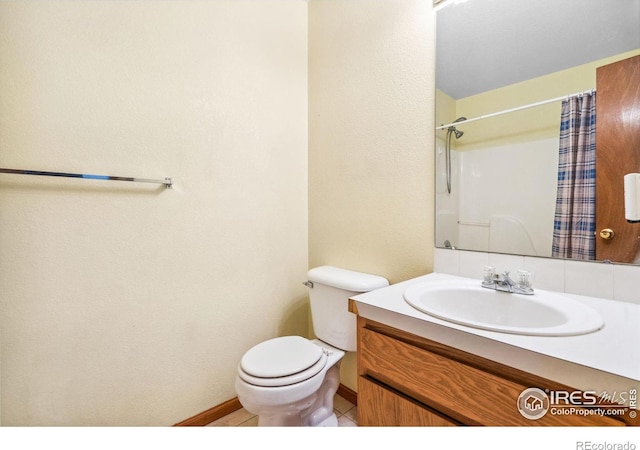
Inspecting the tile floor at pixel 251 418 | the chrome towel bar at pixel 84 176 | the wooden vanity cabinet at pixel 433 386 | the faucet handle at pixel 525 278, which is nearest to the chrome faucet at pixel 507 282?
the faucet handle at pixel 525 278

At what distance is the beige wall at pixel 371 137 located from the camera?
1.24m

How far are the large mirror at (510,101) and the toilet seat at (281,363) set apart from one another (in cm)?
73

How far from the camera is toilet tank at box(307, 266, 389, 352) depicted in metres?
1.30

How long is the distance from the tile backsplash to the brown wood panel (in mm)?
41

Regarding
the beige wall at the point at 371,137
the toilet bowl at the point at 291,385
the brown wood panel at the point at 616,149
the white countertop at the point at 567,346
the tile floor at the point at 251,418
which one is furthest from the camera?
the tile floor at the point at 251,418

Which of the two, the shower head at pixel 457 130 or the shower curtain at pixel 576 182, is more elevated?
the shower head at pixel 457 130

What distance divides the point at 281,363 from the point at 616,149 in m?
1.34

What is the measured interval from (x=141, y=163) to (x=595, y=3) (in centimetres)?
169

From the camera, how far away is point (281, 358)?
120 centimetres

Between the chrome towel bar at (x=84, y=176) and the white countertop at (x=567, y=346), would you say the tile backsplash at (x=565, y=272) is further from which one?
the chrome towel bar at (x=84, y=176)

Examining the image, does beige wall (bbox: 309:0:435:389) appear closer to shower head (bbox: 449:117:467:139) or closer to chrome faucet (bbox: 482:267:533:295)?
shower head (bbox: 449:117:467:139)

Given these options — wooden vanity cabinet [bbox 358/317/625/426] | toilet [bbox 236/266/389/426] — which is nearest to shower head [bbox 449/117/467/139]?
toilet [bbox 236/266/389/426]

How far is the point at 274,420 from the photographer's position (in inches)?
48.2
